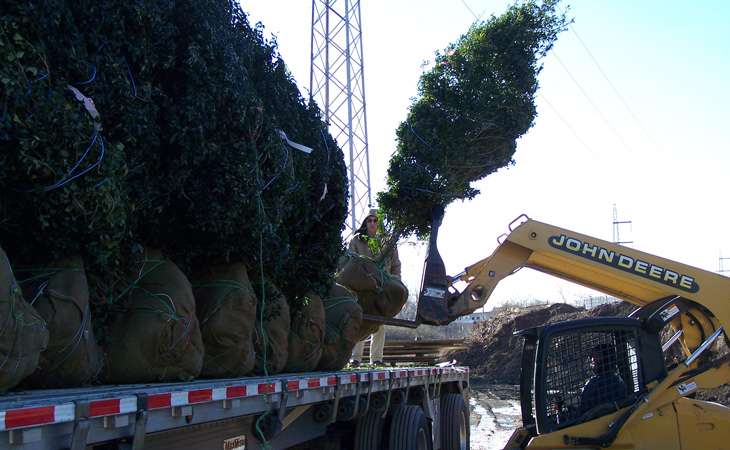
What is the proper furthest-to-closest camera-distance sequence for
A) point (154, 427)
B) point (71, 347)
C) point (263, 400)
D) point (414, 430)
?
point (414, 430) → point (263, 400) → point (71, 347) → point (154, 427)

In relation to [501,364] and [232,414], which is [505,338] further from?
[232,414]

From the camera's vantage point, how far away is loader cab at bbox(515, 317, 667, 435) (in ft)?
20.7

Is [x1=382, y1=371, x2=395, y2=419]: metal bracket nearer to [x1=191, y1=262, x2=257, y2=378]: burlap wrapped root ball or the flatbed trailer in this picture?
the flatbed trailer

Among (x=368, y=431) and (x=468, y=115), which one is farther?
(x=468, y=115)

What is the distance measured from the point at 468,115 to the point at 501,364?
15.1m

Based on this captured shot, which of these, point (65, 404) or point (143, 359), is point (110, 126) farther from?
point (65, 404)

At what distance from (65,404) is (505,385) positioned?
19318mm

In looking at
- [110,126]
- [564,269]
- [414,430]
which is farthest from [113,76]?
[564,269]

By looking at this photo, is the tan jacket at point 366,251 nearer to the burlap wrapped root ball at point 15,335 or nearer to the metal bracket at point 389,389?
the metal bracket at point 389,389

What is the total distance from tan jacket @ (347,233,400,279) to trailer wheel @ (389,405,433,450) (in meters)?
2.50

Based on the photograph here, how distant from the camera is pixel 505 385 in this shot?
2061 centimetres

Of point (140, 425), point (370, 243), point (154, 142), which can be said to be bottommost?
point (140, 425)

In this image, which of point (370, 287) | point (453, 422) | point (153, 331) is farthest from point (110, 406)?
point (453, 422)

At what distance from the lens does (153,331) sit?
3.98m
